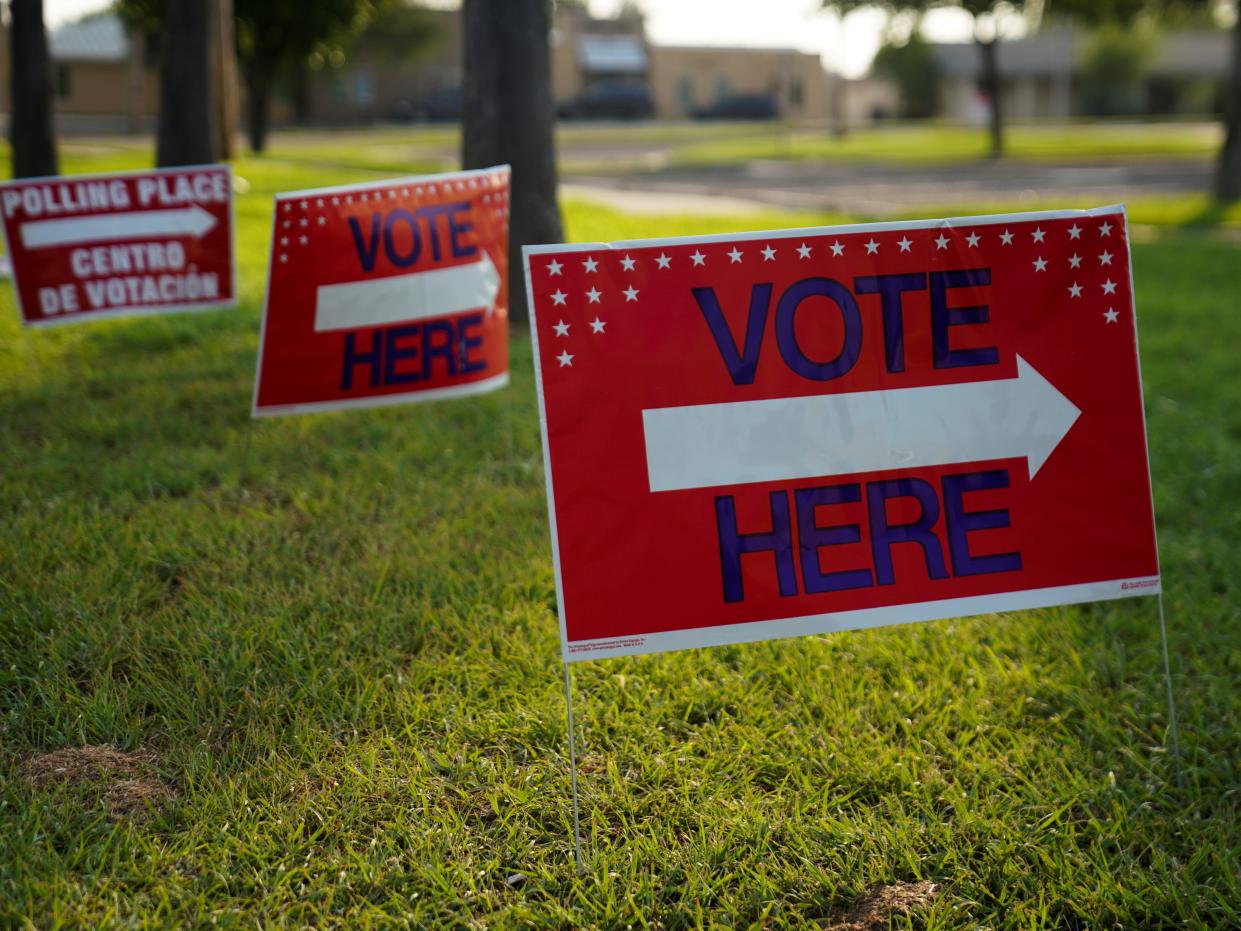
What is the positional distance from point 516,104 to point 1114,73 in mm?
67417

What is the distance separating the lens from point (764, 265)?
2848mm

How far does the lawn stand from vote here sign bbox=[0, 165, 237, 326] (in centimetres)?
162

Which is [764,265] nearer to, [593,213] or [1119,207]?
[1119,207]

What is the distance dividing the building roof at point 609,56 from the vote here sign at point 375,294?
60707 millimetres

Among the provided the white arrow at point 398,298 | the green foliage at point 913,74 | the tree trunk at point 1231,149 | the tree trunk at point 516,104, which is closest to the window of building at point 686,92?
the green foliage at point 913,74

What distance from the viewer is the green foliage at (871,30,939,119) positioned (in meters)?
60.3

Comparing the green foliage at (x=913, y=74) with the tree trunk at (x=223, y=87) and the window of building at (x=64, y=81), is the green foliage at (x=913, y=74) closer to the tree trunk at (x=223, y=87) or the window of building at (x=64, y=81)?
the window of building at (x=64, y=81)

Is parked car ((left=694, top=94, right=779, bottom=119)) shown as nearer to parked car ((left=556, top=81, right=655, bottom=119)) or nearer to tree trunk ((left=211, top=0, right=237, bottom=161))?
parked car ((left=556, top=81, right=655, bottom=119))

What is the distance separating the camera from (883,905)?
2.54 meters

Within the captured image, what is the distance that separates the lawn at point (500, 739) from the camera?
2551mm


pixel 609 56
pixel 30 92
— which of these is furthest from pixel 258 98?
pixel 609 56

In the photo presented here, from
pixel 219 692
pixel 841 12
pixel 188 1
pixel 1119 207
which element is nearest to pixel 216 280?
pixel 219 692

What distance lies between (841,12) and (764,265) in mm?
32300

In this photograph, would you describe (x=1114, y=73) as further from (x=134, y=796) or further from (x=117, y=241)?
(x=134, y=796)
